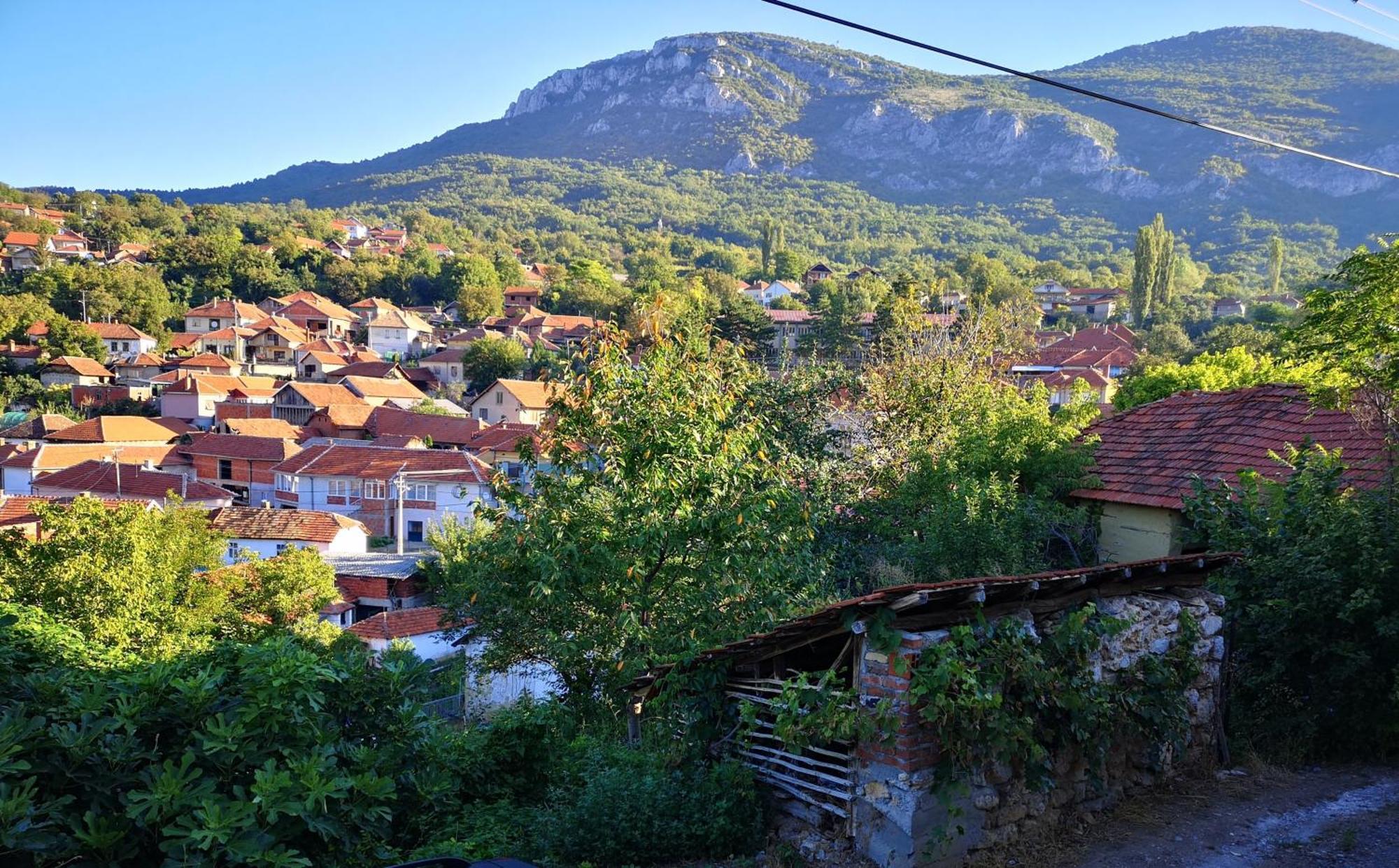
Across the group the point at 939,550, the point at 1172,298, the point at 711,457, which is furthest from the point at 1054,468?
the point at 1172,298

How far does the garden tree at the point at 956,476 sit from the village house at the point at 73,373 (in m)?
62.7

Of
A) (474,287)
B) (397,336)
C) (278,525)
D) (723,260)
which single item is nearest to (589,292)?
(474,287)

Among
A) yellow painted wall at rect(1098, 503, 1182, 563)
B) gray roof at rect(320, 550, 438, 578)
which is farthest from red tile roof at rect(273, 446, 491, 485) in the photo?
yellow painted wall at rect(1098, 503, 1182, 563)

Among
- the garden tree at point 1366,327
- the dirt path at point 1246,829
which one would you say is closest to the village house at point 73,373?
the garden tree at point 1366,327

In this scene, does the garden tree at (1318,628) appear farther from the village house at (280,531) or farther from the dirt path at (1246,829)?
the village house at (280,531)

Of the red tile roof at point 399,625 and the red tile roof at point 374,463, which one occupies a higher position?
the red tile roof at point 374,463

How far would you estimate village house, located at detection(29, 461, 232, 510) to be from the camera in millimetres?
38188

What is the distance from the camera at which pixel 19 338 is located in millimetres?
67250

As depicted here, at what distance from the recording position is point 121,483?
39625mm

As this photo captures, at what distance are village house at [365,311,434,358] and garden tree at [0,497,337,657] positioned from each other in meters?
61.0

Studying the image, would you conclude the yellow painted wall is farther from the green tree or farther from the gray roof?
the green tree

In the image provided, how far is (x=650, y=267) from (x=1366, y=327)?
98724mm

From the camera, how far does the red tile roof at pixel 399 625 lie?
24.1 metres

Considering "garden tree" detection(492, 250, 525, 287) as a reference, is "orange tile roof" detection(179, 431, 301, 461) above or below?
below
